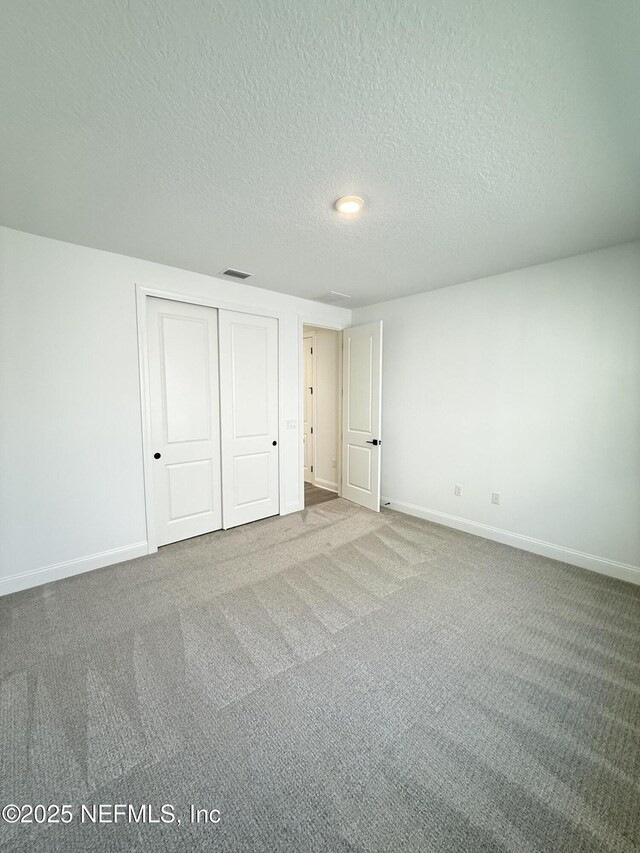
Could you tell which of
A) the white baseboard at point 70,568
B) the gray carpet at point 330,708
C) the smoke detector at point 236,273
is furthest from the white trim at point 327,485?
the smoke detector at point 236,273

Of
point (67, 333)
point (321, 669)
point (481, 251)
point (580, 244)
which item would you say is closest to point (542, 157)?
point (481, 251)

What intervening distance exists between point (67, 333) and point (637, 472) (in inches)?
176

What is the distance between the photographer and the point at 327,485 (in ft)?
17.3

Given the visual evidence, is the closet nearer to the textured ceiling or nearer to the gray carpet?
the gray carpet

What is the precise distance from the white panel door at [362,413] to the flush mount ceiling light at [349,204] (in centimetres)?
194

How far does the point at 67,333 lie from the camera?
256 cm

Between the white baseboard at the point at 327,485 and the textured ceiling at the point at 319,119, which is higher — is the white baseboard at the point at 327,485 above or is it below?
below

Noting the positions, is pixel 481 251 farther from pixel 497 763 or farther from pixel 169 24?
pixel 497 763

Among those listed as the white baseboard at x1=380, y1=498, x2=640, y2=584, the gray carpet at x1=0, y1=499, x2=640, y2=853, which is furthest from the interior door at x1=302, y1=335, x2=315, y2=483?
the gray carpet at x1=0, y1=499, x2=640, y2=853

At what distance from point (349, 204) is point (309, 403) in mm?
3695

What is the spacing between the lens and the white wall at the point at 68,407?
2.39 metres

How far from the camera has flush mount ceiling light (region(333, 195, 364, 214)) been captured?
1914 mm

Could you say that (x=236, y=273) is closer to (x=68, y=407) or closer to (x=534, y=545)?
(x=68, y=407)

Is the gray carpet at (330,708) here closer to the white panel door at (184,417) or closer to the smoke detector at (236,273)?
the white panel door at (184,417)
